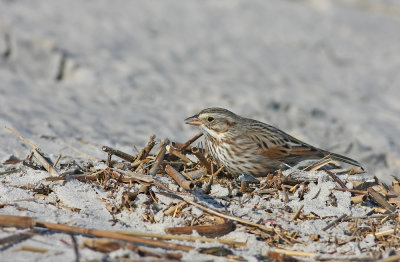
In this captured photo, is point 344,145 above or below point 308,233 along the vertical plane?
above

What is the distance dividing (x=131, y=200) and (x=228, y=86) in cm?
573

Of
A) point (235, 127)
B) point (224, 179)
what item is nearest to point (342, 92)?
point (235, 127)

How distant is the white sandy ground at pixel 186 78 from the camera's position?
18.9ft

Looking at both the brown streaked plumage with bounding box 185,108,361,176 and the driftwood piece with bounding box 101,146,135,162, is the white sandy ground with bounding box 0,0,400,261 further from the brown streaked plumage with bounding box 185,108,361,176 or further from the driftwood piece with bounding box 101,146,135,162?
the brown streaked plumage with bounding box 185,108,361,176

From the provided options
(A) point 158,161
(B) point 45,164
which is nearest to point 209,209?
(A) point 158,161

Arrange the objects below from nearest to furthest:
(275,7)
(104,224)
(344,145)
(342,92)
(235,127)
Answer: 1. (104,224)
2. (235,127)
3. (344,145)
4. (342,92)
5. (275,7)

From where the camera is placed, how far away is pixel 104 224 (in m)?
4.07

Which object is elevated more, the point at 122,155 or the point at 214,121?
the point at 214,121

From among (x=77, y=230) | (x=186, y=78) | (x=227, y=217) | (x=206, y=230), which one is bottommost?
(x=77, y=230)

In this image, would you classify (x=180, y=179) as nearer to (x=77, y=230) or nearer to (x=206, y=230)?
(x=206, y=230)

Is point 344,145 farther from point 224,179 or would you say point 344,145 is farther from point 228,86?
point 224,179

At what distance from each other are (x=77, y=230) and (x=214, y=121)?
2237 mm

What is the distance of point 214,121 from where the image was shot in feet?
18.4

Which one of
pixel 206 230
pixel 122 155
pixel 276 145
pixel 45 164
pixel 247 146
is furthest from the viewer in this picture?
pixel 276 145
